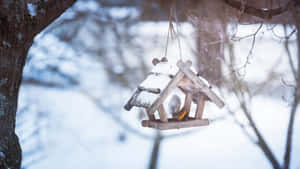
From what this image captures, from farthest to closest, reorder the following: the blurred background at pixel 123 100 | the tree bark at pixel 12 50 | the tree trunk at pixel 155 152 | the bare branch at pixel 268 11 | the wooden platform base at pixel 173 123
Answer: the tree trunk at pixel 155 152 → the blurred background at pixel 123 100 → the bare branch at pixel 268 11 → the wooden platform base at pixel 173 123 → the tree bark at pixel 12 50

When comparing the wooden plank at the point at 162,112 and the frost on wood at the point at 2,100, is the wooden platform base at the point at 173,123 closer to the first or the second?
the wooden plank at the point at 162,112

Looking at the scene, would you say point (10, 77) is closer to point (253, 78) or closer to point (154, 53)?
point (154, 53)

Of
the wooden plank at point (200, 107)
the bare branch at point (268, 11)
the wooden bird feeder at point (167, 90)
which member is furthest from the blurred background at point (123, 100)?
the wooden bird feeder at point (167, 90)

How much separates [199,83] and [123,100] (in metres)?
3.98

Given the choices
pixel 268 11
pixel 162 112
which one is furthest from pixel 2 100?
pixel 268 11

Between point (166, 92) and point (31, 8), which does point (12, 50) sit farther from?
point (166, 92)

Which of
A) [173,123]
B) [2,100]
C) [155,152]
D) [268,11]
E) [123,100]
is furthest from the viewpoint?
[123,100]

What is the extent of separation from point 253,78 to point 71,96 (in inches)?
165

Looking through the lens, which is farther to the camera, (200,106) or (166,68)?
(200,106)

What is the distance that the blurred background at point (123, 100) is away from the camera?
4551mm

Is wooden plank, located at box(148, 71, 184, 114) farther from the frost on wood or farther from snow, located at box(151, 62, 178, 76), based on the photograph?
the frost on wood

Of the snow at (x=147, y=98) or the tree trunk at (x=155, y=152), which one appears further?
the tree trunk at (x=155, y=152)

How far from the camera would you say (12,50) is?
185 centimetres

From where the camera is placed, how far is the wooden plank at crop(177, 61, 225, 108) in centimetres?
186
